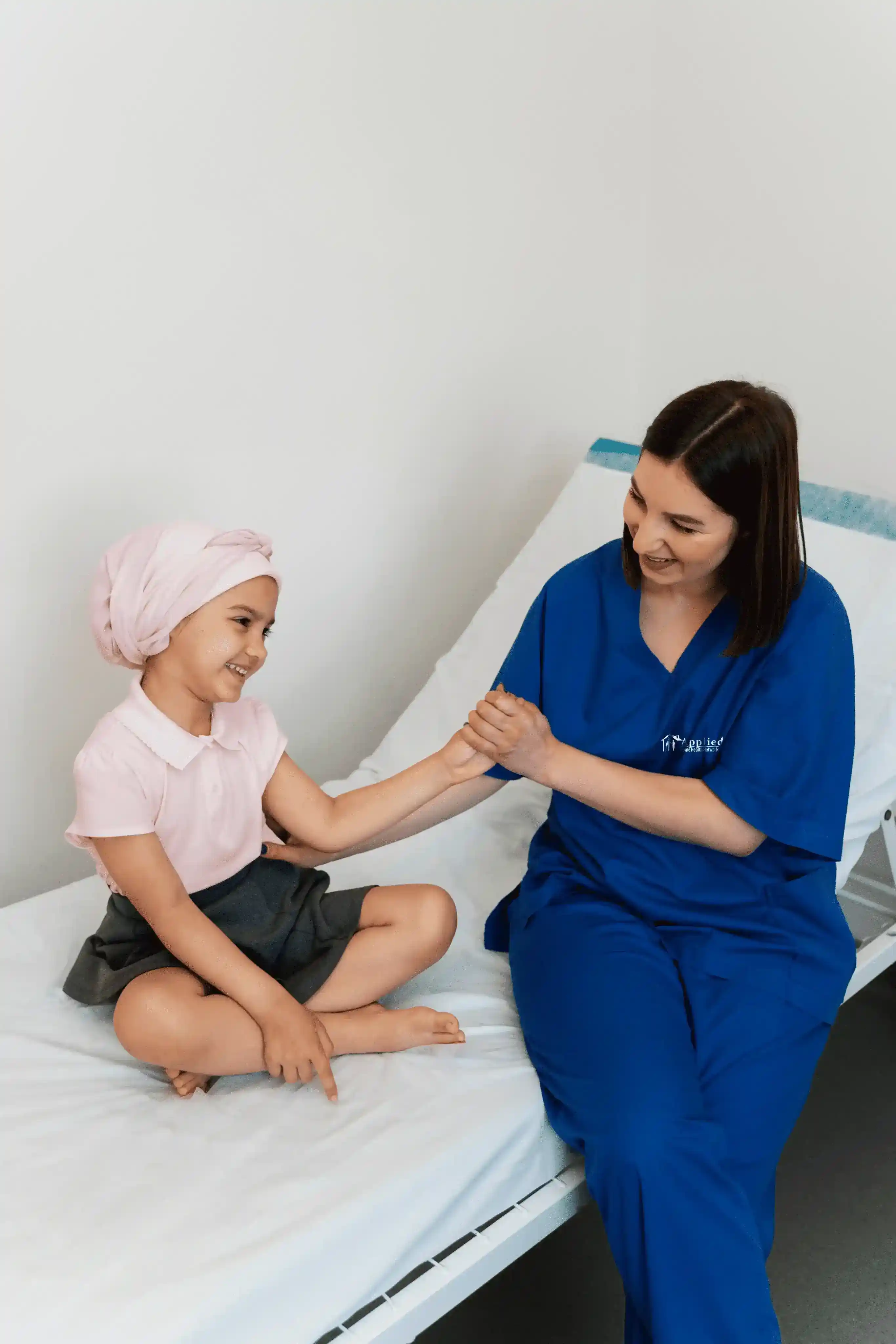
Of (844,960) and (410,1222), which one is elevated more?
(844,960)

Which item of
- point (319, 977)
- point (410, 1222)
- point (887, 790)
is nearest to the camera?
point (410, 1222)

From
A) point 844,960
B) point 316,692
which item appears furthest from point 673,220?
point 844,960

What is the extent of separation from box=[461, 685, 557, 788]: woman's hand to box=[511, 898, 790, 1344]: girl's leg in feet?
0.65

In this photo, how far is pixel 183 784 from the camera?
52.6 inches

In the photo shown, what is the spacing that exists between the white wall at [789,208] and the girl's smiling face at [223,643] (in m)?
1.14

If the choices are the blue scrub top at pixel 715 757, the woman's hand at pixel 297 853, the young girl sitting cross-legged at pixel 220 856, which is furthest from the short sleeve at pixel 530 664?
the woman's hand at pixel 297 853

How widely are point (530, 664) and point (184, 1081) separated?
2.04 ft

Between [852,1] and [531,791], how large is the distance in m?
1.39

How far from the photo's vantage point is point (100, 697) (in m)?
1.87

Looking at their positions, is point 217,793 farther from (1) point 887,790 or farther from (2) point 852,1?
(2) point 852,1

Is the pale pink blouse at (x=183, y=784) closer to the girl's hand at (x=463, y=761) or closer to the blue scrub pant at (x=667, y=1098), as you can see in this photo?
the girl's hand at (x=463, y=761)

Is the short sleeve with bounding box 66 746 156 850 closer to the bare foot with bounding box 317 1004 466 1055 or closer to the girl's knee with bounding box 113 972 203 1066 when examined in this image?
the girl's knee with bounding box 113 972 203 1066

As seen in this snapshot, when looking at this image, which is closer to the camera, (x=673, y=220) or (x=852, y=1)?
(x=852, y=1)

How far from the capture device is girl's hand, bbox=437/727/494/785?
4.66ft
